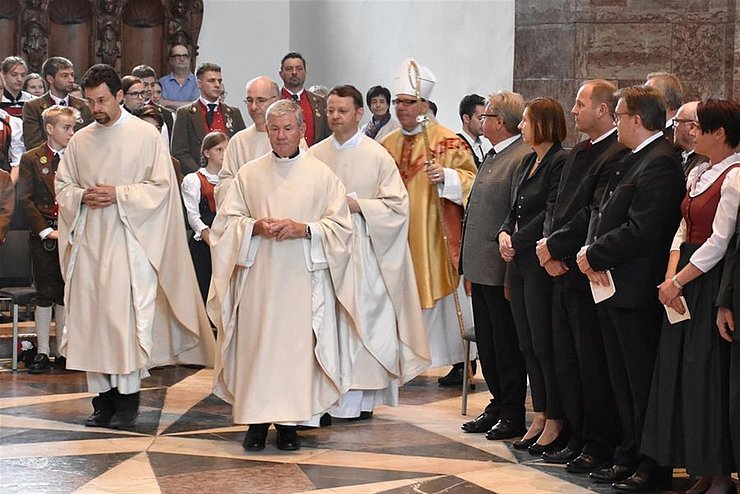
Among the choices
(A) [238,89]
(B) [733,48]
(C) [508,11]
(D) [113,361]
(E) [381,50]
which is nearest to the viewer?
(D) [113,361]

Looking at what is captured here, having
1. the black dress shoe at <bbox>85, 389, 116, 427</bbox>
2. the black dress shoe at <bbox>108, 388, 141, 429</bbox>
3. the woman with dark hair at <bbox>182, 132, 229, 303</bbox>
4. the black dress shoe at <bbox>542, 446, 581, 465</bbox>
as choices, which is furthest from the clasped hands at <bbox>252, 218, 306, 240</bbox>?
the woman with dark hair at <bbox>182, 132, 229, 303</bbox>

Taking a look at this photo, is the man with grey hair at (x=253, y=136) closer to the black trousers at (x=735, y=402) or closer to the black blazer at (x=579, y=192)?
the black blazer at (x=579, y=192)

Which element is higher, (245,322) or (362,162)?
(362,162)

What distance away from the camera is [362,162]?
6.90m

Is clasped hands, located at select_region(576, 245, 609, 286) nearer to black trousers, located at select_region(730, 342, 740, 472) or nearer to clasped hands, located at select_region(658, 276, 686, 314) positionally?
clasped hands, located at select_region(658, 276, 686, 314)

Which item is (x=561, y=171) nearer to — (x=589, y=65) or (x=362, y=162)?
(x=362, y=162)

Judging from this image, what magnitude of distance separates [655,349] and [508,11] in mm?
5397

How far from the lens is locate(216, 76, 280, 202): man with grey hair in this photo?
7547 mm

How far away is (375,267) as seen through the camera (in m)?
6.86

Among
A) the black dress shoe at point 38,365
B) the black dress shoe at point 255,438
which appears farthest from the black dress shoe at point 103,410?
Result: the black dress shoe at point 38,365

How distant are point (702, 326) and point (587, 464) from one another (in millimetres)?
962

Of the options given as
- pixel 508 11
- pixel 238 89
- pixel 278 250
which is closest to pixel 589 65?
pixel 508 11

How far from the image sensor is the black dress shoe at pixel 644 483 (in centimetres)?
537

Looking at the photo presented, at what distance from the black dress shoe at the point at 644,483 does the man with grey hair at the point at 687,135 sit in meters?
1.28
